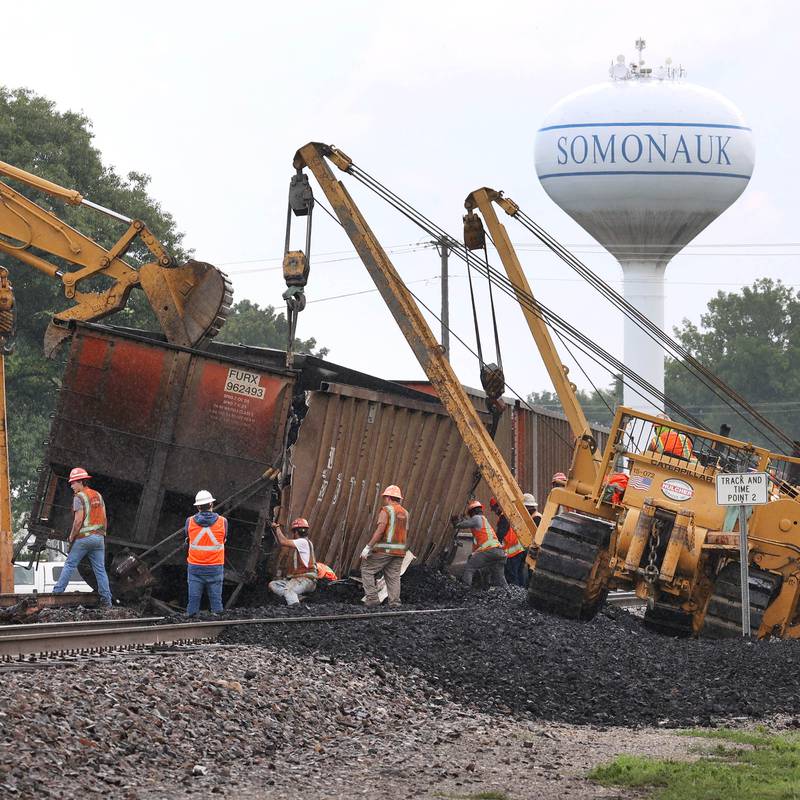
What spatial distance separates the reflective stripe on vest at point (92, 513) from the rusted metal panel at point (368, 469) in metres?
2.04

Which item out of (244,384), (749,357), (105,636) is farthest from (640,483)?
(749,357)

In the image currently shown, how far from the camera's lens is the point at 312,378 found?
19438 mm

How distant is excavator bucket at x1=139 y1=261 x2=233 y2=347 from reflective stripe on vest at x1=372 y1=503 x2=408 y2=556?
2785 mm

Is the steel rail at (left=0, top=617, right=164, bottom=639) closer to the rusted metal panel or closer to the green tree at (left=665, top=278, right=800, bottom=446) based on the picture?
the rusted metal panel

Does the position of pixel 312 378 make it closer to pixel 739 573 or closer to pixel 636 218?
pixel 739 573

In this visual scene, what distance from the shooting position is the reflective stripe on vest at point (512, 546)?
23.0 meters

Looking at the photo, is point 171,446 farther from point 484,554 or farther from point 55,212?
point 55,212

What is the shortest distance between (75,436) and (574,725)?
8075 mm

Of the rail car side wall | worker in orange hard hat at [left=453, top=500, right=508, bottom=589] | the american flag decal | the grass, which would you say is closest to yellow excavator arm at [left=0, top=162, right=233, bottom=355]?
the rail car side wall

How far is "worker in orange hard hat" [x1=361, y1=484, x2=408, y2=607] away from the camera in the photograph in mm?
17922

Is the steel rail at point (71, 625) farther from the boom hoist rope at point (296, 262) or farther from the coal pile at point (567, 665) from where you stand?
the boom hoist rope at point (296, 262)

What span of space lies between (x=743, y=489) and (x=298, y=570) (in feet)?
15.8

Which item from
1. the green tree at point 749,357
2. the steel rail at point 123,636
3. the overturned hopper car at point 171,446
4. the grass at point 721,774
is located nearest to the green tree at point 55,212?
the overturned hopper car at point 171,446

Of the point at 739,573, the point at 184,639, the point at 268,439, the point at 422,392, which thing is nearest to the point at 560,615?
the point at 739,573
